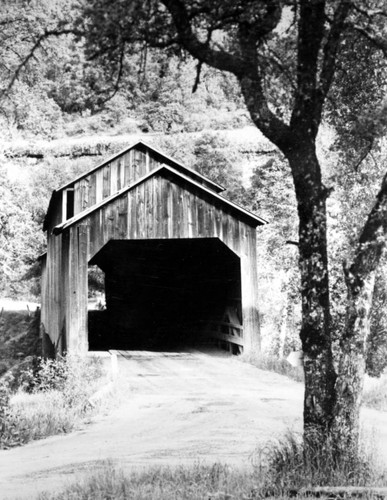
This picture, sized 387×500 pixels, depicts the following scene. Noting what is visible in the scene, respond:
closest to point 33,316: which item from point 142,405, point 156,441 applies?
point 142,405

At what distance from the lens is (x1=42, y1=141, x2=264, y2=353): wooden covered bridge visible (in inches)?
695

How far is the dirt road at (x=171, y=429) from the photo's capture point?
7.67m

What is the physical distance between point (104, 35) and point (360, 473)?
16.0 feet

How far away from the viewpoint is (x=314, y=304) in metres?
6.76

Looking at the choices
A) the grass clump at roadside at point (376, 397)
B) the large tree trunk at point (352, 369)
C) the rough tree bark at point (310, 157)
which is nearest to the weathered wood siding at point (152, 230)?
the grass clump at roadside at point (376, 397)

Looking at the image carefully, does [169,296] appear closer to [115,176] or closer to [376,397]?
[115,176]

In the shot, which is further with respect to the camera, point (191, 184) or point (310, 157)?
point (191, 184)

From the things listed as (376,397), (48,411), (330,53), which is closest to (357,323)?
(330,53)

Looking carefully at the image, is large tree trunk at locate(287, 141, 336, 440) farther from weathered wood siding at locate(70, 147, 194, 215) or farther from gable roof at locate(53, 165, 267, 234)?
weathered wood siding at locate(70, 147, 194, 215)

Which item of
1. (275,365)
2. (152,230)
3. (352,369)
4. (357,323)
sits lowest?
(275,365)

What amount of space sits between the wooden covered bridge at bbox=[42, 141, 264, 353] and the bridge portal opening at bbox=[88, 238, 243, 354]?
4 centimetres

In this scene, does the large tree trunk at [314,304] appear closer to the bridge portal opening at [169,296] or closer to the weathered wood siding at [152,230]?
the weathered wood siding at [152,230]

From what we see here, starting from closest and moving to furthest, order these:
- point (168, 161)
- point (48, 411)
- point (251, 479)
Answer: point (251, 479)
point (48, 411)
point (168, 161)

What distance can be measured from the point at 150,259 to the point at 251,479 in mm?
18437
